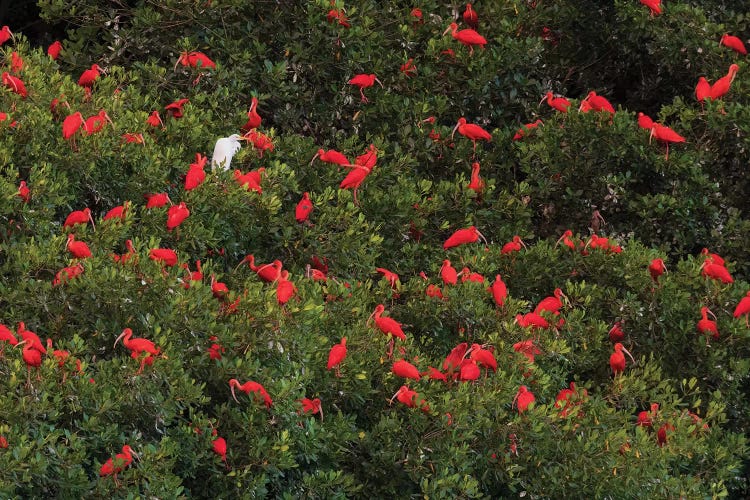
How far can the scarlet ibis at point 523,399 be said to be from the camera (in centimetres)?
572

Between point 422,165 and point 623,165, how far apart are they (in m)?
1.25

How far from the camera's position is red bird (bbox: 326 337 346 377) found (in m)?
5.57

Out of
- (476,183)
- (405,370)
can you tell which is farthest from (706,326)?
(405,370)

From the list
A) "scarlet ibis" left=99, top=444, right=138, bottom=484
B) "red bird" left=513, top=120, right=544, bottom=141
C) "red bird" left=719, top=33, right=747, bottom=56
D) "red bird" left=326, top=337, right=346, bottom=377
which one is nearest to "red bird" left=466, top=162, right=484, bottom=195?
"red bird" left=513, top=120, right=544, bottom=141

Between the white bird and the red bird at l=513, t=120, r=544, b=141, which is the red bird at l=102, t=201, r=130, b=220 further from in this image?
the red bird at l=513, t=120, r=544, b=141

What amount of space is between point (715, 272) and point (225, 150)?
8.97 ft

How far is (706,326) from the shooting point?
6680mm

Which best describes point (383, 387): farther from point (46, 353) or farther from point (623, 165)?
point (623, 165)

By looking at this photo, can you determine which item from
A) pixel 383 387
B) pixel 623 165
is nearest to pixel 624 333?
pixel 623 165

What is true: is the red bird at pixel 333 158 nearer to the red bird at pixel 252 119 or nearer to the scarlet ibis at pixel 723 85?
the red bird at pixel 252 119

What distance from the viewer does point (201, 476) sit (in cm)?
537

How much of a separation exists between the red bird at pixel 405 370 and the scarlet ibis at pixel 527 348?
2.20 feet

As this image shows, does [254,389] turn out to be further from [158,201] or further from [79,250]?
[158,201]

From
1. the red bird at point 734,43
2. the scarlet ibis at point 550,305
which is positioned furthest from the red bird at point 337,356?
the red bird at point 734,43
